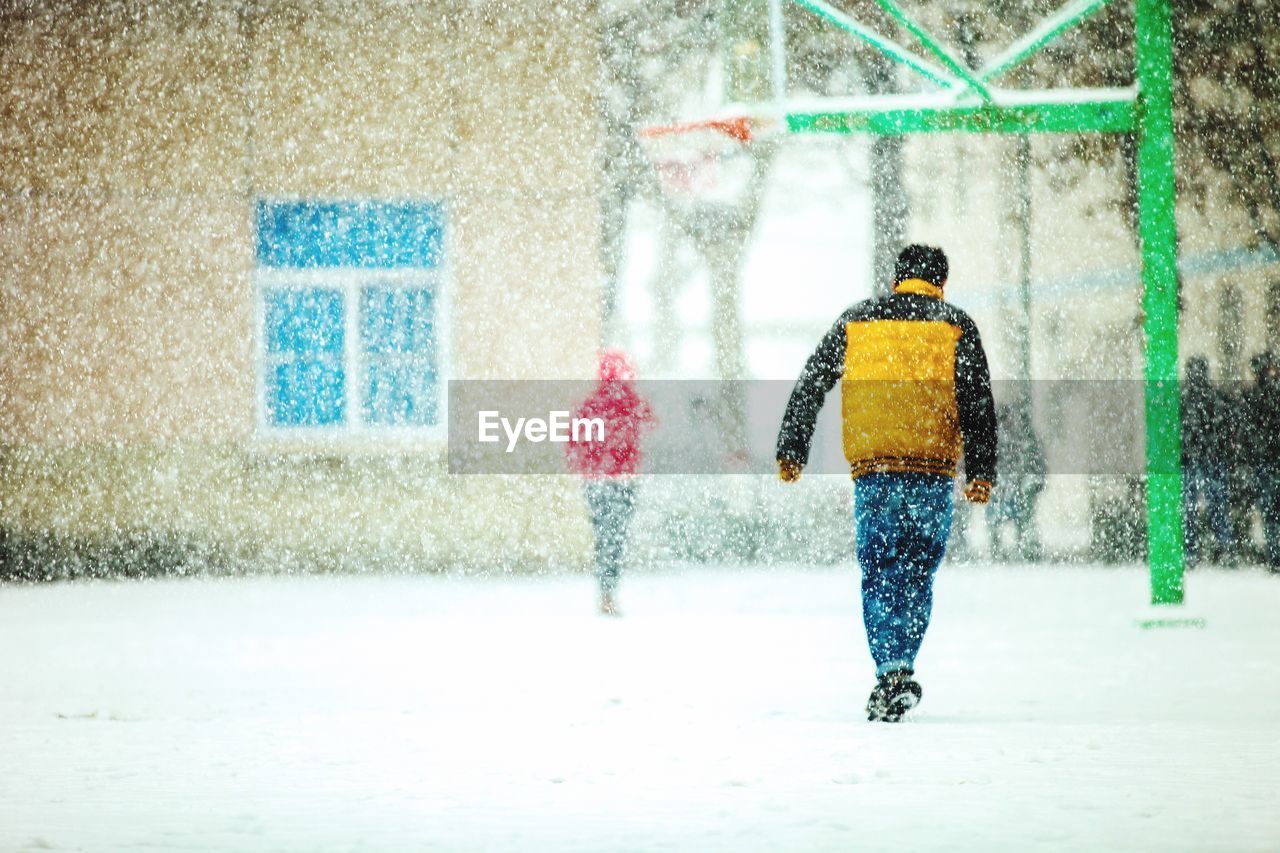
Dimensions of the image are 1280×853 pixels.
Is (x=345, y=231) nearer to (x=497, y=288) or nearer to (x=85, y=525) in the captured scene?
(x=497, y=288)

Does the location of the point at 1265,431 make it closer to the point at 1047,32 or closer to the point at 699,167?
the point at 699,167

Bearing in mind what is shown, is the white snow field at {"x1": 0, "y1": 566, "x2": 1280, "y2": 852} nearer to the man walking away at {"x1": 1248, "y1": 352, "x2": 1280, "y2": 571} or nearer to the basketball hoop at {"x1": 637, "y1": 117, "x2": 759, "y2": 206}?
the man walking away at {"x1": 1248, "y1": 352, "x2": 1280, "y2": 571}

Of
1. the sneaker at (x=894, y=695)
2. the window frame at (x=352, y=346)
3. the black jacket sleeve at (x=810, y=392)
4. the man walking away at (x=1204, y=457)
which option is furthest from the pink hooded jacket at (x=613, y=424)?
the man walking away at (x=1204, y=457)

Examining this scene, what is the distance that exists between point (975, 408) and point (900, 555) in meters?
0.67

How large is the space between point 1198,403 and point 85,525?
30.6 ft

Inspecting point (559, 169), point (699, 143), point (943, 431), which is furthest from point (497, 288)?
point (943, 431)

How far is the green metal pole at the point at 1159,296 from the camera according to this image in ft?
32.4

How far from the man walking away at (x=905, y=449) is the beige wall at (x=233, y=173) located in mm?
7410

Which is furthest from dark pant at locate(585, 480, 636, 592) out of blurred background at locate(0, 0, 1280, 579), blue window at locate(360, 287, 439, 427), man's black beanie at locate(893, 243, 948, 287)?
man's black beanie at locate(893, 243, 948, 287)

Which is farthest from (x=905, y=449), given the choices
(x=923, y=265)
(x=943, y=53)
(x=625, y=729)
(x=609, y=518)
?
(x=609, y=518)

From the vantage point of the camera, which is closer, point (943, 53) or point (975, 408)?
point (975, 408)

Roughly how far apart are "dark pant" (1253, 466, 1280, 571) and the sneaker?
782cm

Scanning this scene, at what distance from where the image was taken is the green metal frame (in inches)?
386

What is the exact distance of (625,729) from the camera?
6.44 meters
